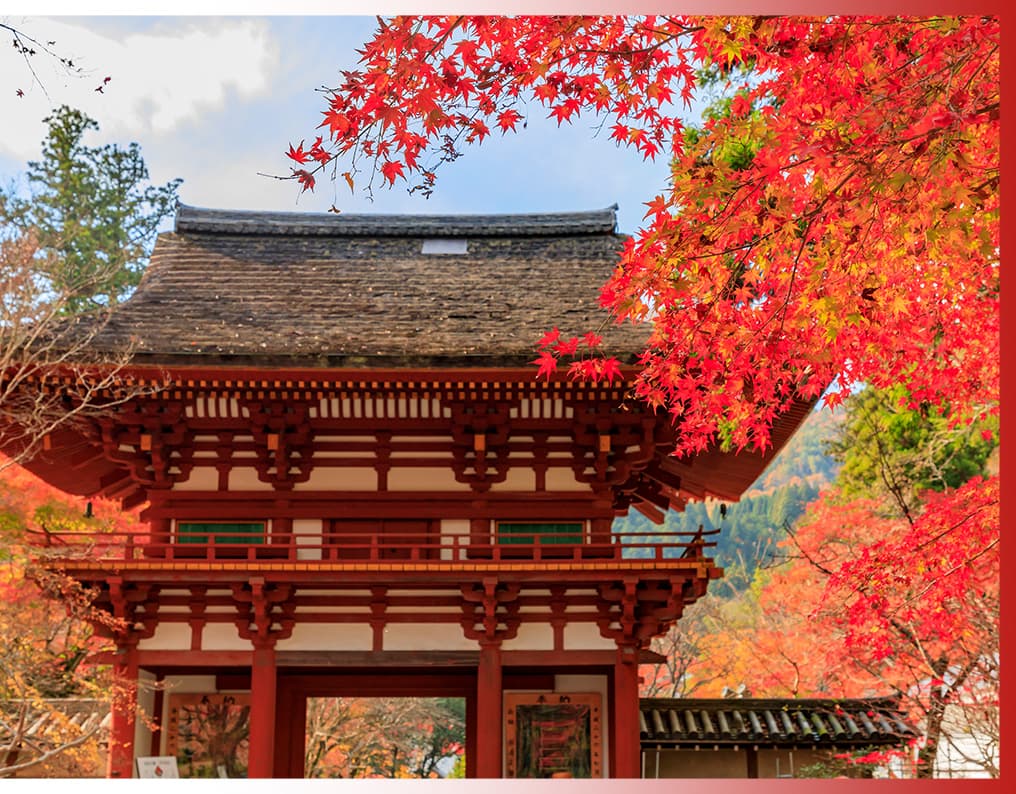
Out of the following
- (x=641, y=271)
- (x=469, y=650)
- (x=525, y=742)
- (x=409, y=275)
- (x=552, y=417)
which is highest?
(x=409, y=275)

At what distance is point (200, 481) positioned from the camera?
9.99 meters

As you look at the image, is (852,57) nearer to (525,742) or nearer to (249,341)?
(249,341)

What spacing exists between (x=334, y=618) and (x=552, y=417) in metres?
2.77

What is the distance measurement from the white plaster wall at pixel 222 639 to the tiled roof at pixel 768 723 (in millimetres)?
Result: 4034

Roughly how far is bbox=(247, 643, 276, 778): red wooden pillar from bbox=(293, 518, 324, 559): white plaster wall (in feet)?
2.92

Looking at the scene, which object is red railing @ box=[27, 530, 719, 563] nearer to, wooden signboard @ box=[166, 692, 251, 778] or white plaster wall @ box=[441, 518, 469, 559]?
white plaster wall @ box=[441, 518, 469, 559]

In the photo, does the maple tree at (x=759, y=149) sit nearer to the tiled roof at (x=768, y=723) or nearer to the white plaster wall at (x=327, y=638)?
the white plaster wall at (x=327, y=638)

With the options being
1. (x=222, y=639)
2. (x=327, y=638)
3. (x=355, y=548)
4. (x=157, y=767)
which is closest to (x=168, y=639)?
(x=222, y=639)

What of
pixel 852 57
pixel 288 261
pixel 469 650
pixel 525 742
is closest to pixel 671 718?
pixel 525 742

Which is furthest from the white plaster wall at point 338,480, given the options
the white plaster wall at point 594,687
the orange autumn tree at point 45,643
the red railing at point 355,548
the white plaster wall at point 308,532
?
the white plaster wall at point 594,687

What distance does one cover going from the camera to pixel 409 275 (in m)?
11.9

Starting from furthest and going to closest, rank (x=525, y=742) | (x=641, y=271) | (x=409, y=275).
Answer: (x=409, y=275), (x=525, y=742), (x=641, y=271)

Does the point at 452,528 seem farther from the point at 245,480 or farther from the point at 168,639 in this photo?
the point at 168,639

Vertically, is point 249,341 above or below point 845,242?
above
